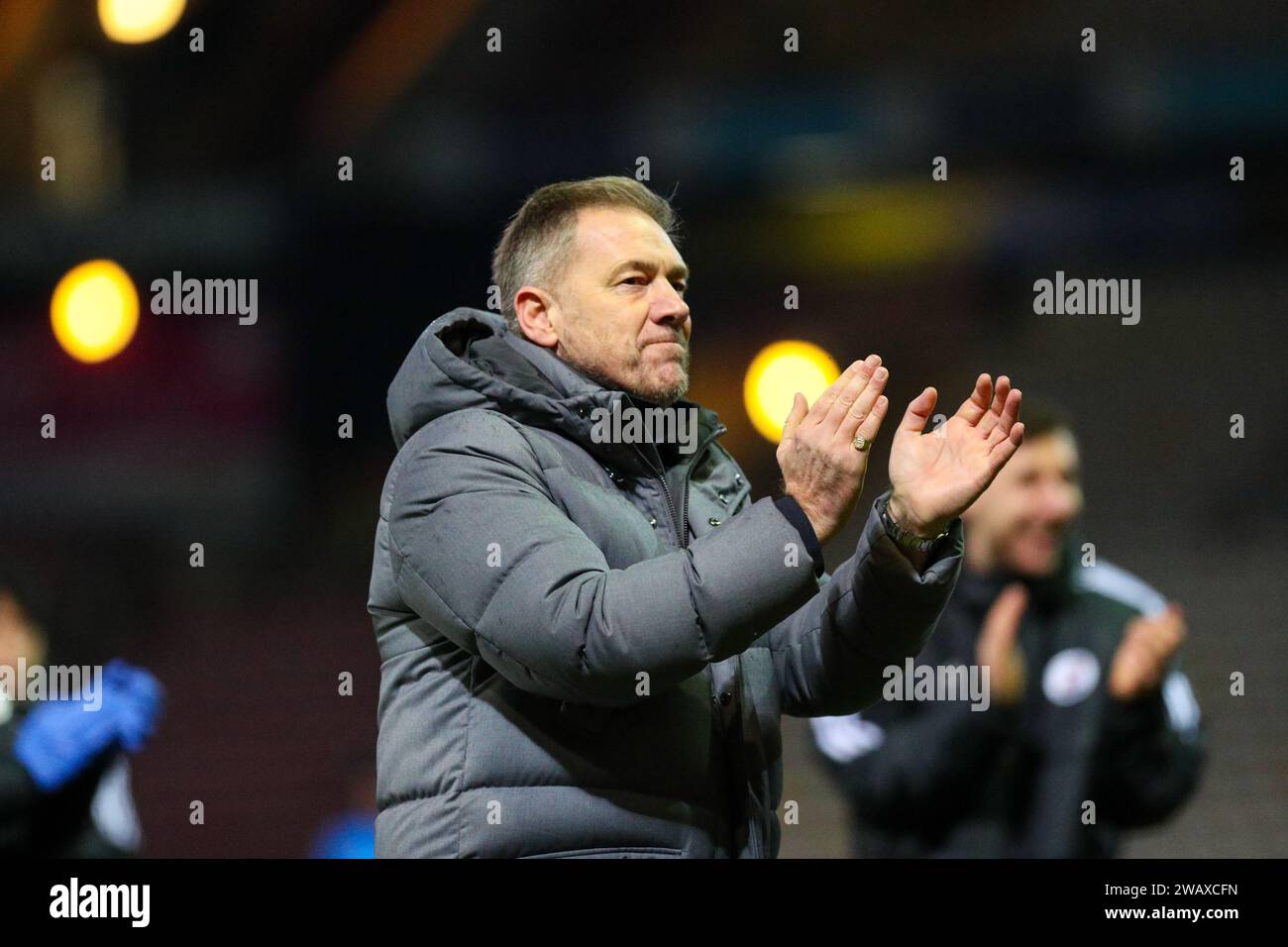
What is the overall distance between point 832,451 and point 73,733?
224 cm

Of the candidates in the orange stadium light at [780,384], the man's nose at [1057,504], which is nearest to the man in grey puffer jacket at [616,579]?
the man's nose at [1057,504]

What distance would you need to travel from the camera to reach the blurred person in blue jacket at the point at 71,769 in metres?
3.57

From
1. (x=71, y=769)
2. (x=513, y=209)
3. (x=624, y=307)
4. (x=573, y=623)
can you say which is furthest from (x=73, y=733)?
(x=513, y=209)

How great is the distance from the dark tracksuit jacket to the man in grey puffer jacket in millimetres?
1039

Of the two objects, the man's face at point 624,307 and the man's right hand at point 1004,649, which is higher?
the man's face at point 624,307

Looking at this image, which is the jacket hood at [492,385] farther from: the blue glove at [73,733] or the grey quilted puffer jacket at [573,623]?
the blue glove at [73,733]

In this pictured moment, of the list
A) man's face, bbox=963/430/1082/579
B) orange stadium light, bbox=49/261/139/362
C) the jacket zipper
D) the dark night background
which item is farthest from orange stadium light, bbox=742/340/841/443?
orange stadium light, bbox=49/261/139/362

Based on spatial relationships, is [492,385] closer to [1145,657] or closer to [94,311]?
[1145,657]

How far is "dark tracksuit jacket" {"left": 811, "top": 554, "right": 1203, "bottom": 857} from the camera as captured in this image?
3.49 meters

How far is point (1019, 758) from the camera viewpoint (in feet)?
11.8

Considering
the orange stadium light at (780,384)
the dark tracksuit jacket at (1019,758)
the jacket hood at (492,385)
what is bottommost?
the dark tracksuit jacket at (1019,758)

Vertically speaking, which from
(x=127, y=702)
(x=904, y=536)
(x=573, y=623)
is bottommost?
(x=127, y=702)

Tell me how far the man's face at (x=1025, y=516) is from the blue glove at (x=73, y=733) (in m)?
2.02
